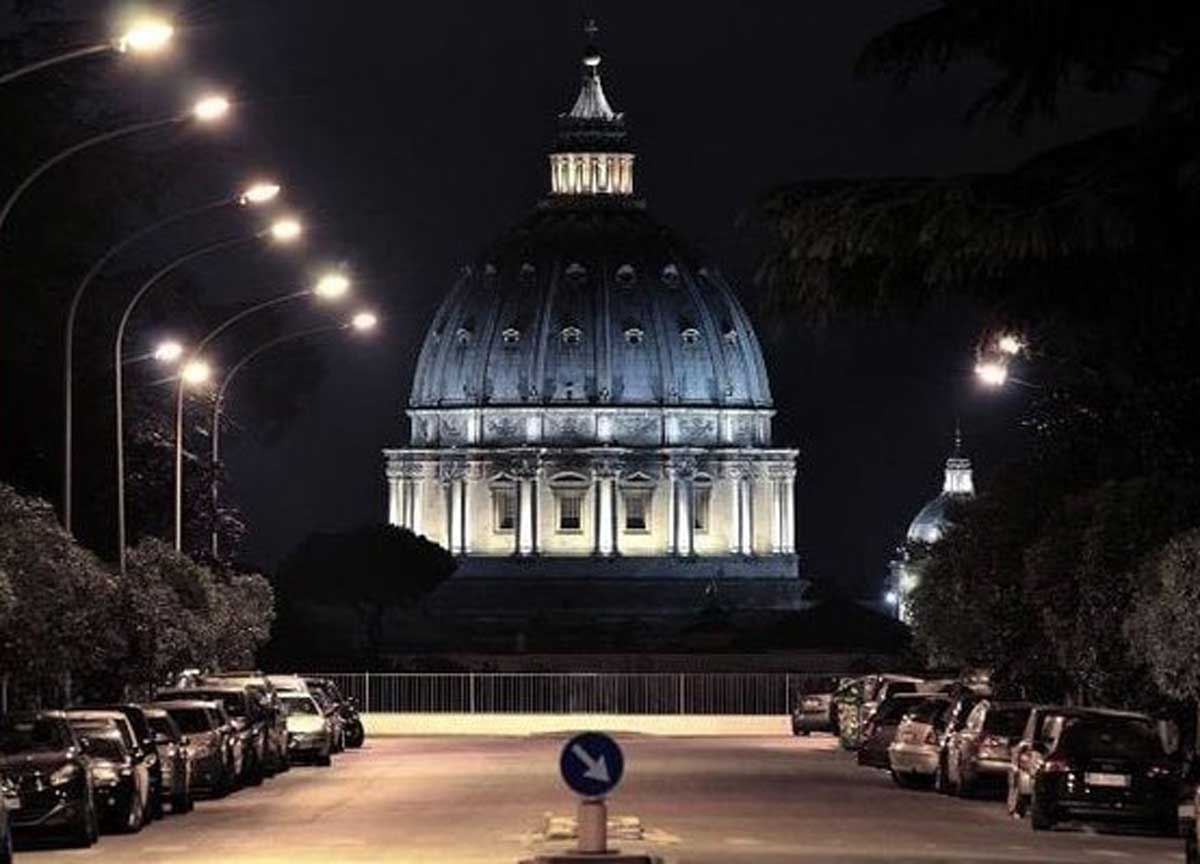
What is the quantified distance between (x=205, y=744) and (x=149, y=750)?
20.0 feet

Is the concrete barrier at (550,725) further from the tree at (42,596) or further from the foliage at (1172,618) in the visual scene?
the foliage at (1172,618)

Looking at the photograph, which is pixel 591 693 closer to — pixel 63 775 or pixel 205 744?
pixel 205 744

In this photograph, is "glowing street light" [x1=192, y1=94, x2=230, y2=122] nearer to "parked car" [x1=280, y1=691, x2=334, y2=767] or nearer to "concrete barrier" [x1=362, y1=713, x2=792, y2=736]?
"parked car" [x1=280, y1=691, x2=334, y2=767]

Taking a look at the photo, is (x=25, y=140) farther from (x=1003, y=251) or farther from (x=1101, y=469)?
(x=1003, y=251)

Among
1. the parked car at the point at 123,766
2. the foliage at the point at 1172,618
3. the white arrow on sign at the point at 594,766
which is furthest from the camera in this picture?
the foliage at the point at 1172,618

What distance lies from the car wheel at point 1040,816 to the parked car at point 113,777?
8694 mm

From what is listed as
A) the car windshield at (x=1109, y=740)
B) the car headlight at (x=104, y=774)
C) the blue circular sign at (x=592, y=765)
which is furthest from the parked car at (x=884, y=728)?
the blue circular sign at (x=592, y=765)

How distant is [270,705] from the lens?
58906 millimetres

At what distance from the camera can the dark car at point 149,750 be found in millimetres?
43125

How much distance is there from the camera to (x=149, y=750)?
43375 millimetres

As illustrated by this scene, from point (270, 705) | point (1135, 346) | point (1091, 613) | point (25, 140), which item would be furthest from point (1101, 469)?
point (1135, 346)

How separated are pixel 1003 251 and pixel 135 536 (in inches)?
2181

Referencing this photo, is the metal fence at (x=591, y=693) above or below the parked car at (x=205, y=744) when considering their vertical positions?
above

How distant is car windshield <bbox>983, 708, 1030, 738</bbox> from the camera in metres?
47.3
